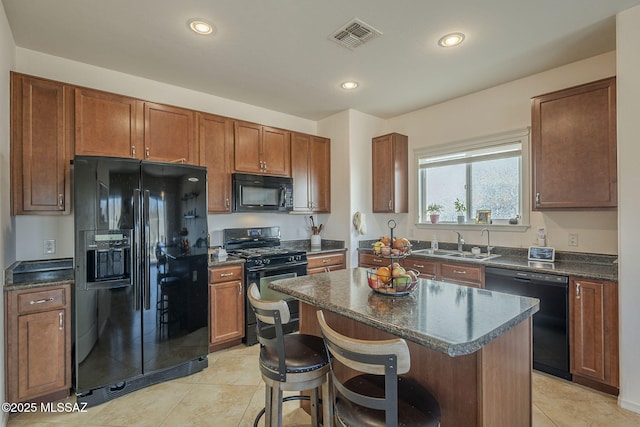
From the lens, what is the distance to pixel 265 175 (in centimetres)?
383

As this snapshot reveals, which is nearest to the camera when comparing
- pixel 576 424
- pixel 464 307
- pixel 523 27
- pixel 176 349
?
pixel 464 307

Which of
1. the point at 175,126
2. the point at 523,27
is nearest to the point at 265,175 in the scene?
the point at 175,126

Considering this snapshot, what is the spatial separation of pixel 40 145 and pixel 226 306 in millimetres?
2091

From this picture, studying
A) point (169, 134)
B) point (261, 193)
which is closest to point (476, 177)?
point (261, 193)

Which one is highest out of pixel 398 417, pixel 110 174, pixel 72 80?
pixel 72 80

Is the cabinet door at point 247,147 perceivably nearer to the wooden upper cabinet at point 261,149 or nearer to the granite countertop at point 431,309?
the wooden upper cabinet at point 261,149

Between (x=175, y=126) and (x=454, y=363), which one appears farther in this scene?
(x=175, y=126)

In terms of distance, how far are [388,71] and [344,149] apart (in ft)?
4.38

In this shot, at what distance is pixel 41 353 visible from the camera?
2.28 meters

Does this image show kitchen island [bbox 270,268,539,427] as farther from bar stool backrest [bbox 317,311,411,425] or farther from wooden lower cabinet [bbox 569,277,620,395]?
wooden lower cabinet [bbox 569,277,620,395]

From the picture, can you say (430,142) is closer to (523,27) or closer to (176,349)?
(523,27)

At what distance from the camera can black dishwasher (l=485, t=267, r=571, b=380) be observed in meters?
2.58

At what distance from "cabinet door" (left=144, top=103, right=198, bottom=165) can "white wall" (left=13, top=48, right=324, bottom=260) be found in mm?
382

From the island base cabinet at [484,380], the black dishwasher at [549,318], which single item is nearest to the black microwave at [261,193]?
the island base cabinet at [484,380]
